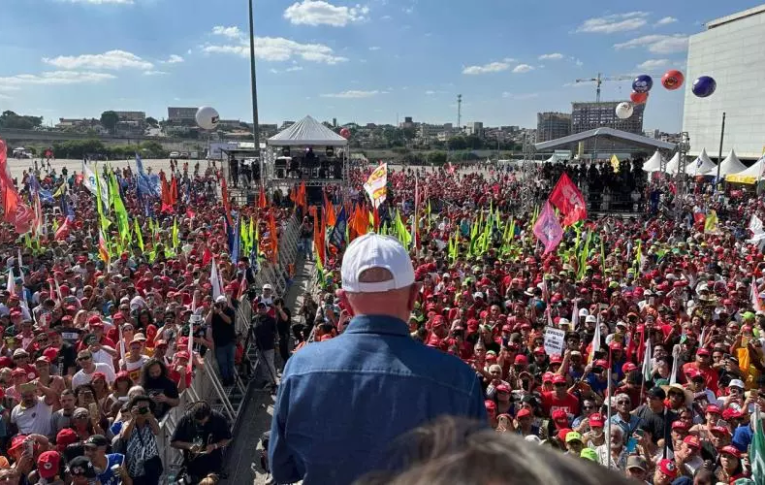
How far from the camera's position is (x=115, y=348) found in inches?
299

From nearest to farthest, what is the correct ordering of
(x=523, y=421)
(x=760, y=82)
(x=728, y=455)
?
(x=728, y=455) < (x=523, y=421) < (x=760, y=82)

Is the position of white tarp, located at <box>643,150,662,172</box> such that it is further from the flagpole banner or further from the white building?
the flagpole banner

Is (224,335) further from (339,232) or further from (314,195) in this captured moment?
(314,195)

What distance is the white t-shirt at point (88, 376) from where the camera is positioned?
20.5ft

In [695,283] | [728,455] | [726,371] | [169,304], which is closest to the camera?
[728,455]

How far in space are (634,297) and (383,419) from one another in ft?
29.8

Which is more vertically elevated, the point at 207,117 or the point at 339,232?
the point at 207,117

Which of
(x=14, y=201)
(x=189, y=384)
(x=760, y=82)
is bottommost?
(x=189, y=384)

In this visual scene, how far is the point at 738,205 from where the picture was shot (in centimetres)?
2638

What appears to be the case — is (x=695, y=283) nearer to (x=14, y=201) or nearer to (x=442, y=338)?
(x=442, y=338)

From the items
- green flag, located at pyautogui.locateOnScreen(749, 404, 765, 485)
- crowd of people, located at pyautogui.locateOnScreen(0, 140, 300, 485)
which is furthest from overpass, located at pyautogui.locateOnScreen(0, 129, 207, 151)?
green flag, located at pyautogui.locateOnScreen(749, 404, 765, 485)

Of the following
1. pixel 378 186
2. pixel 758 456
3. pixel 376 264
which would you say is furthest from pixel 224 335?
pixel 378 186

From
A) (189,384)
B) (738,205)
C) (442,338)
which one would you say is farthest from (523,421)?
(738,205)

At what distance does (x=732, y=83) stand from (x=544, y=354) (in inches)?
2064
